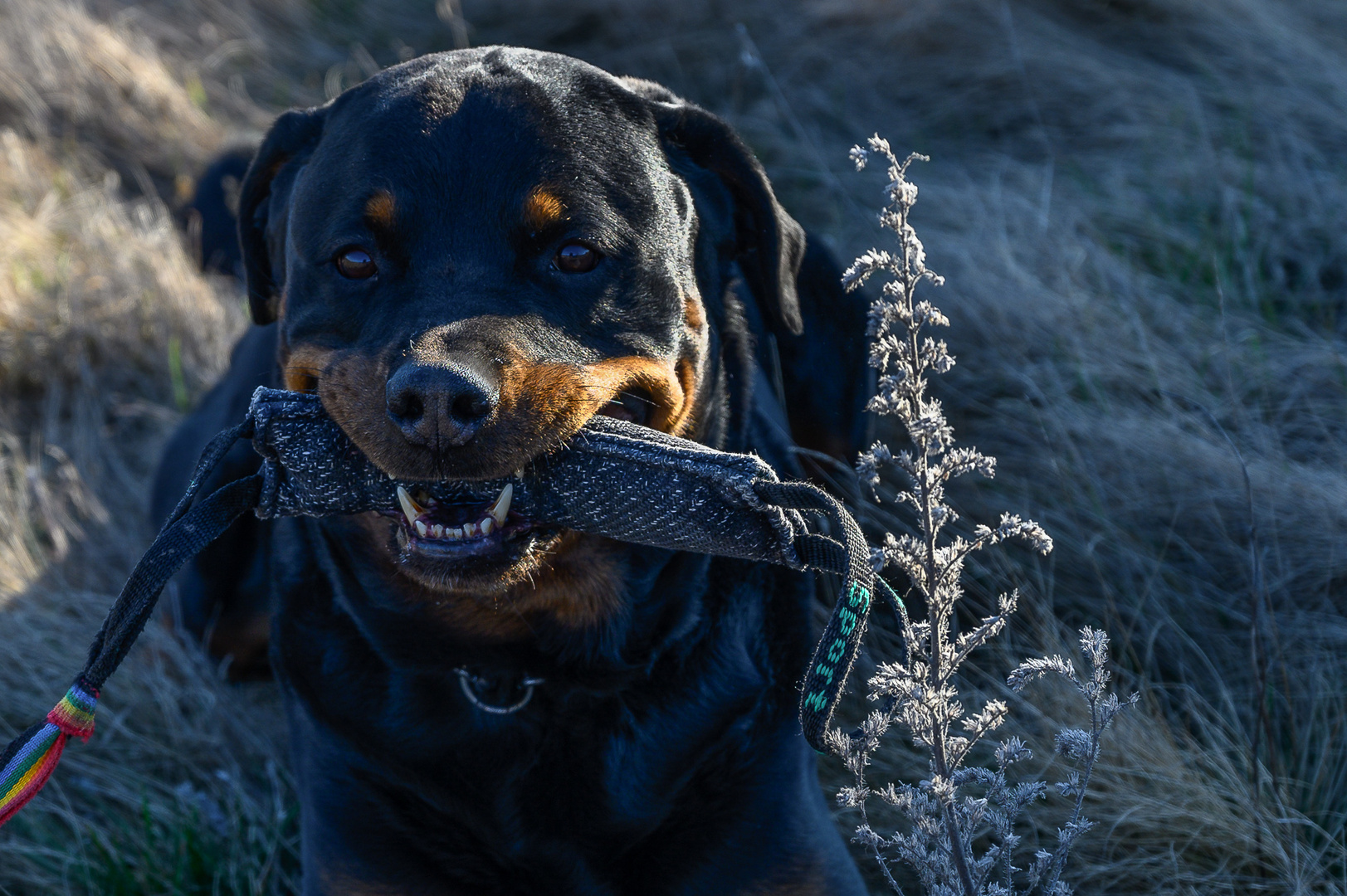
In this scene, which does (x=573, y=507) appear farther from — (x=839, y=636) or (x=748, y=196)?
(x=748, y=196)

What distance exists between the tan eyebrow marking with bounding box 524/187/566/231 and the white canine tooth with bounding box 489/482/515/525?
392mm

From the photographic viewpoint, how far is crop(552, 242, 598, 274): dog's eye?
76.7 inches

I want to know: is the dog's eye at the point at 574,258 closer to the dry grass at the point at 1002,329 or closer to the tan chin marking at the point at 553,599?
the tan chin marking at the point at 553,599

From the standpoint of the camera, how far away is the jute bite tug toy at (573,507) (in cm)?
150

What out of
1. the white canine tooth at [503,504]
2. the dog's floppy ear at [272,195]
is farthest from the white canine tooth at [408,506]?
the dog's floppy ear at [272,195]

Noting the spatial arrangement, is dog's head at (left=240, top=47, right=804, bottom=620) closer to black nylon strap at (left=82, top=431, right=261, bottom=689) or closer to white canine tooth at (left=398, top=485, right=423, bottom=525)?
white canine tooth at (left=398, top=485, right=423, bottom=525)

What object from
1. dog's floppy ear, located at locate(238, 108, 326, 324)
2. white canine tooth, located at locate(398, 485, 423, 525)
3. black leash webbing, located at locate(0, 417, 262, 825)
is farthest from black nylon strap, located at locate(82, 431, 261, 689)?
dog's floppy ear, located at locate(238, 108, 326, 324)

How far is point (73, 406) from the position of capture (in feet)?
→ 13.4

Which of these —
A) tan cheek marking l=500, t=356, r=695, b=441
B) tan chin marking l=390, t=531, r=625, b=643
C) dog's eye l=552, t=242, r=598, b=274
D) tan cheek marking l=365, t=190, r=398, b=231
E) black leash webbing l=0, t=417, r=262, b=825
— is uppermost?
tan cheek marking l=365, t=190, r=398, b=231

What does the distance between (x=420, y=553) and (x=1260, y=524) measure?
1.88 meters

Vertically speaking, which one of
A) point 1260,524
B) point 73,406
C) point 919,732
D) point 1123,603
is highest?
point 919,732

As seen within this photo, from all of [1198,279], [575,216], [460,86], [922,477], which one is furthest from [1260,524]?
[460,86]

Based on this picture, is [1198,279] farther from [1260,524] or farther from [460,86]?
[460,86]

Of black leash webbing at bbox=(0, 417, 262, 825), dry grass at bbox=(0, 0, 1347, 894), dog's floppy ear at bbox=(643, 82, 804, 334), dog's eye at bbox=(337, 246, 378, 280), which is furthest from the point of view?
dry grass at bbox=(0, 0, 1347, 894)
